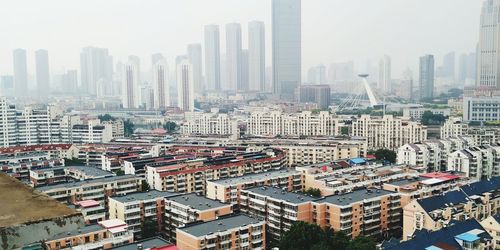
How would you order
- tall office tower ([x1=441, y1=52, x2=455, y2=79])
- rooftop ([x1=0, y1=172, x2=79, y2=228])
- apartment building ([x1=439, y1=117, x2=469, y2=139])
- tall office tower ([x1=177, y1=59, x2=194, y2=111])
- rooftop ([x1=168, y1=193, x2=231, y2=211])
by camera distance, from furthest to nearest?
1. tall office tower ([x1=441, y1=52, x2=455, y2=79])
2. tall office tower ([x1=177, y1=59, x2=194, y2=111])
3. apartment building ([x1=439, y1=117, x2=469, y2=139])
4. rooftop ([x1=168, y1=193, x2=231, y2=211])
5. rooftop ([x1=0, y1=172, x2=79, y2=228])

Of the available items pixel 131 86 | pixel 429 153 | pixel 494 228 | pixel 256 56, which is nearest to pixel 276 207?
Result: pixel 494 228

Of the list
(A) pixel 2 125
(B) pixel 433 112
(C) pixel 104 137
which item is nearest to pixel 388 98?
(B) pixel 433 112

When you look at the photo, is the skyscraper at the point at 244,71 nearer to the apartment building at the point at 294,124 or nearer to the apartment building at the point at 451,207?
the apartment building at the point at 294,124

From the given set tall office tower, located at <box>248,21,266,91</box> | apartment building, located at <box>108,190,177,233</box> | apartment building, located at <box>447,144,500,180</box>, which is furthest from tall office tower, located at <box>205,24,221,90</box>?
apartment building, located at <box>108,190,177,233</box>

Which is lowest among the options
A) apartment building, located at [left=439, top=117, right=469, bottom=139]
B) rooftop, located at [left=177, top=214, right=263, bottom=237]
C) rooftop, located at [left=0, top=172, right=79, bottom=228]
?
rooftop, located at [left=177, top=214, right=263, bottom=237]

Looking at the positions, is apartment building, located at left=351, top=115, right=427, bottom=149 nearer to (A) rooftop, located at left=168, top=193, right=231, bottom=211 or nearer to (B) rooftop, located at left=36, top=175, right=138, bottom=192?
(B) rooftop, located at left=36, top=175, right=138, bottom=192

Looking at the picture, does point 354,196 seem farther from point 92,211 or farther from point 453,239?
point 92,211
